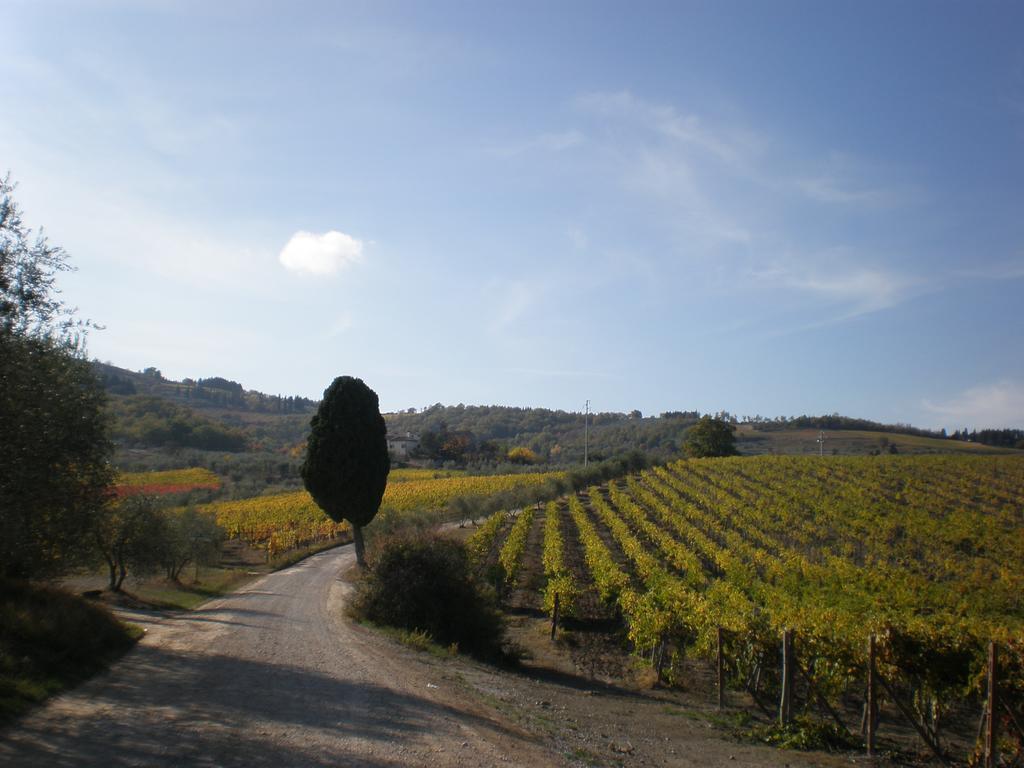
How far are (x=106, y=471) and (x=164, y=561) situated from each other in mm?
14908

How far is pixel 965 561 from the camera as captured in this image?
26797 mm

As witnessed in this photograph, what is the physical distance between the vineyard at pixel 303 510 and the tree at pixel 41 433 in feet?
99.2

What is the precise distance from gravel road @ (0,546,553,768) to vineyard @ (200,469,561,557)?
30200mm

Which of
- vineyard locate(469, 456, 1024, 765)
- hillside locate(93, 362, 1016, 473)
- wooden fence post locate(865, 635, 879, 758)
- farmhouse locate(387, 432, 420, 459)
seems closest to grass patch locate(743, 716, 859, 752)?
vineyard locate(469, 456, 1024, 765)

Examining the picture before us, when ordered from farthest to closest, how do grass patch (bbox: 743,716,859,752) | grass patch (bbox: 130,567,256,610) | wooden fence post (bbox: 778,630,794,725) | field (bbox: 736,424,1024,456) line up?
field (bbox: 736,424,1024,456) → grass patch (bbox: 130,567,256,610) → wooden fence post (bbox: 778,630,794,725) → grass patch (bbox: 743,716,859,752)

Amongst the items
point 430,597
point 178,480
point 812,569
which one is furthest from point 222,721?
point 178,480

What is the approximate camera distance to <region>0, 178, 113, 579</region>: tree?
10250 mm

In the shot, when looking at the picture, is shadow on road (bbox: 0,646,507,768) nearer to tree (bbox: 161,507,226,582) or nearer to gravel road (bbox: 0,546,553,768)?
gravel road (bbox: 0,546,553,768)

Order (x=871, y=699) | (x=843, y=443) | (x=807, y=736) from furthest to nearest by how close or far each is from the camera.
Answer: (x=843, y=443) < (x=807, y=736) < (x=871, y=699)

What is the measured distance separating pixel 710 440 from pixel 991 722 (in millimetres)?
79155

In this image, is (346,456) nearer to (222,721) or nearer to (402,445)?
(222,721)

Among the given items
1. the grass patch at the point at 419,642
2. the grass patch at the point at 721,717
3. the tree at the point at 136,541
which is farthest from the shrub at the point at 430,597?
the tree at the point at 136,541

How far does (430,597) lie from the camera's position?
18750mm

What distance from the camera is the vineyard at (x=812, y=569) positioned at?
10.9 meters
